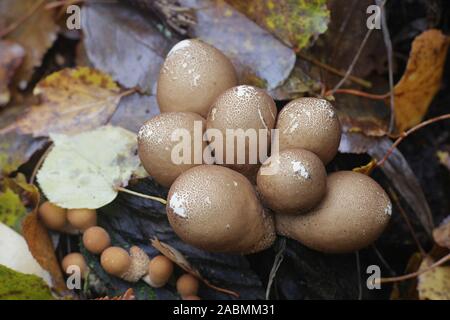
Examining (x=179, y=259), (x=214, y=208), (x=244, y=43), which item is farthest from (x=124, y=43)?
(x=214, y=208)

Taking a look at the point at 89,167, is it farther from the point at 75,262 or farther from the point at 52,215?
the point at 75,262

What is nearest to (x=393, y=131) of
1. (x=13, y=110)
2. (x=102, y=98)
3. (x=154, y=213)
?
(x=154, y=213)

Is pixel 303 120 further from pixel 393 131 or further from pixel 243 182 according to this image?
pixel 393 131

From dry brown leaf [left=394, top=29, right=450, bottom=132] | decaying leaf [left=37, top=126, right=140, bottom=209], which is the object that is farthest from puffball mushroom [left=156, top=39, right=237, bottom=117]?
dry brown leaf [left=394, top=29, right=450, bottom=132]

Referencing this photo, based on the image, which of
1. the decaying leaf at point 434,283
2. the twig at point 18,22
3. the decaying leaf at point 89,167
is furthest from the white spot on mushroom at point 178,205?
the twig at point 18,22

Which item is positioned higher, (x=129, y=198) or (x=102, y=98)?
(x=102, y=98)

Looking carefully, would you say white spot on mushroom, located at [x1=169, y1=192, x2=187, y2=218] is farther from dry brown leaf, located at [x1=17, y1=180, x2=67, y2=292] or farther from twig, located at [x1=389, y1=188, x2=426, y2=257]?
twig, located at [x1=389, y1=188, x2=426, y2=257]
